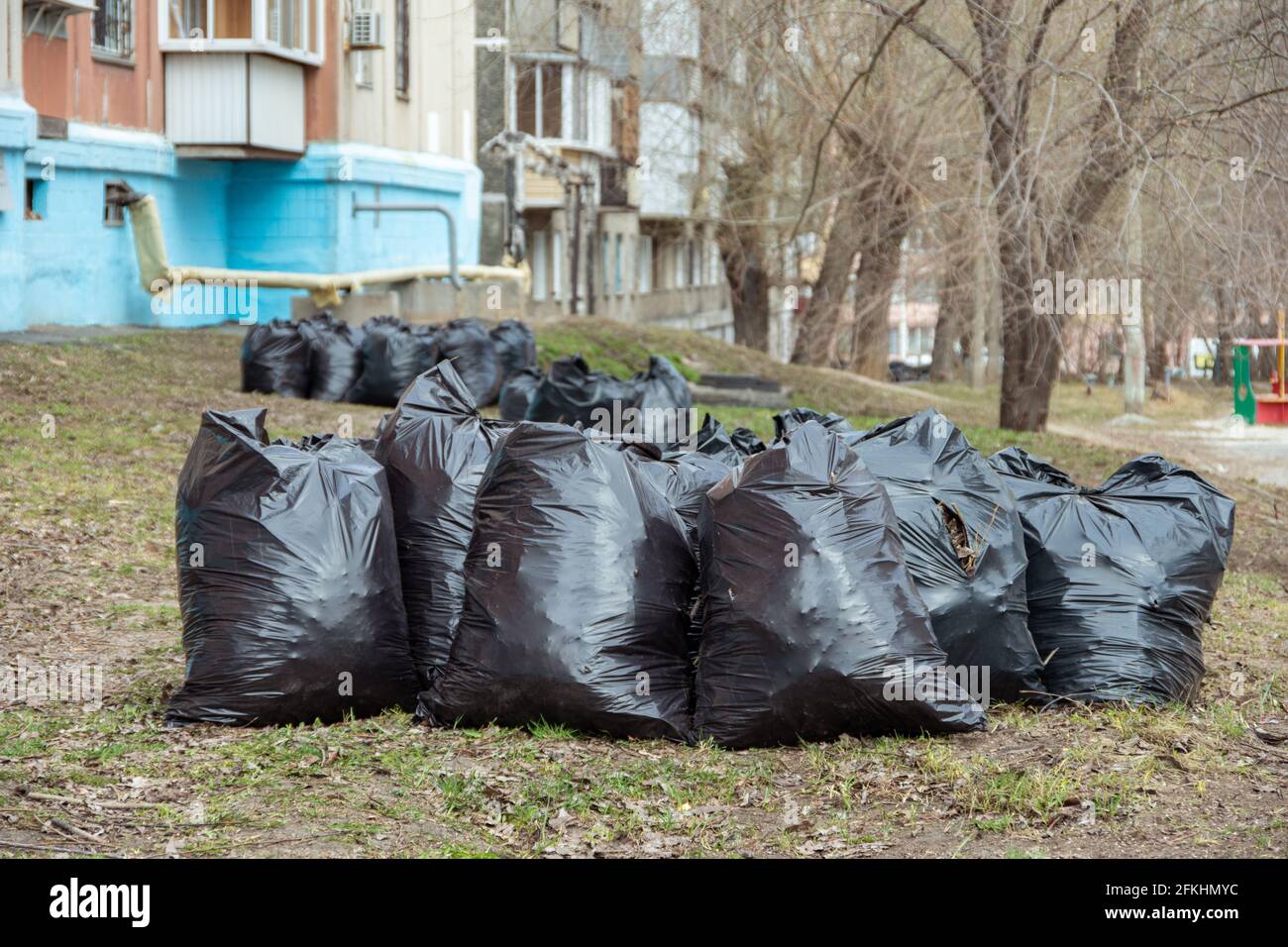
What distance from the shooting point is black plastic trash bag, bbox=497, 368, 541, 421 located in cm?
1055

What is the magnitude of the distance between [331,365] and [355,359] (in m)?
0.24

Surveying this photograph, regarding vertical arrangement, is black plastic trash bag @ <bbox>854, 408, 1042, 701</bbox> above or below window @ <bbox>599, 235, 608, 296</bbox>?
below

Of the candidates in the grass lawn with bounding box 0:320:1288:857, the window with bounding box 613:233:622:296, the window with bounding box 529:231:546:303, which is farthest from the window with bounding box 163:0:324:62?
the window with bounding box 613:233:622:296

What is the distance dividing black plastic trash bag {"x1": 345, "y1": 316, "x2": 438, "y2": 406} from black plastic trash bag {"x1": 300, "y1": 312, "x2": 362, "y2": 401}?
7 centimetres

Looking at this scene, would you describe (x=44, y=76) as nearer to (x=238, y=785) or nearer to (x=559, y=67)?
(x=238, y=785)

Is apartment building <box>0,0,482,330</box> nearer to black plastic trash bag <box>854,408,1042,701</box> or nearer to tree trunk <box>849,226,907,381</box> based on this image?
tree trunk <box>849,226,907,381</box>

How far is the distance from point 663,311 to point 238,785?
34.3 meters

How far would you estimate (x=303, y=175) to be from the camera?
1719cm

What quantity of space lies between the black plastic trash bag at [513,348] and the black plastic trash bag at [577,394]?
2178 millimetres

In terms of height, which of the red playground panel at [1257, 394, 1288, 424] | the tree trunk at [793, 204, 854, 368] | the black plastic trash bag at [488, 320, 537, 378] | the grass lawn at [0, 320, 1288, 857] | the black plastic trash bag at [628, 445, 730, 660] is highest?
the tree trunk at [793, 204, 854, 368]

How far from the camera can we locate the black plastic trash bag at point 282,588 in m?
4.11

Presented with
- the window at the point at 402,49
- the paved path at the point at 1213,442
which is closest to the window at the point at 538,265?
the window at the point at 402,49

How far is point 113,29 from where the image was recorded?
14828mm

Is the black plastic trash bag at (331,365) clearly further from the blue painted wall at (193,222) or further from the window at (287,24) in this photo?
the window at (287,24)
